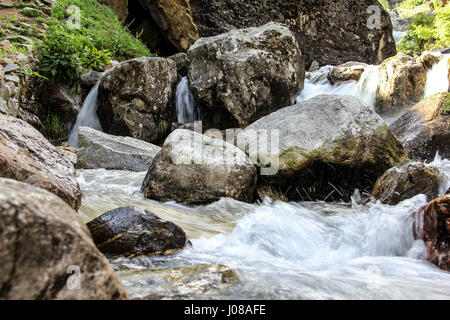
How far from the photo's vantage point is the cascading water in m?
9.27

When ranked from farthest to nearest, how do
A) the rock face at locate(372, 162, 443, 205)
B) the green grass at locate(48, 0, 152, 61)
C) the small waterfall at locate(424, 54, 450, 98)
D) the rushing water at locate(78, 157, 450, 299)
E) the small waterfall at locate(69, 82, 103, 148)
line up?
the green grass at locate(48, 0, 152, 61) → the small waterfall at locate(69, 82, 103, 148) → the small waterfall at locate(424, 54, 450, 98) → the rock face at locate(372, 162, 443, 205) → the rushing water at locate(78, 157, 450, 299)

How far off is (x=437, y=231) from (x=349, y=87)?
8038 mm

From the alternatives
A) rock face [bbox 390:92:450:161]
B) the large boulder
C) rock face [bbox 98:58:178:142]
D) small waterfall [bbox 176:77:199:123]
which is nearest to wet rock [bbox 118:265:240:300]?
rock face [bbox 390:92:450:161]

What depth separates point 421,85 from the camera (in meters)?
8.38

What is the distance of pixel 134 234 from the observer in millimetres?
2611

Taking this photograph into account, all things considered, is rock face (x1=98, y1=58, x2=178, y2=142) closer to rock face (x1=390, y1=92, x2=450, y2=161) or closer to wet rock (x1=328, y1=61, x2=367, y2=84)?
rock face (x1=390, y1=92, x2=450, y2=161)

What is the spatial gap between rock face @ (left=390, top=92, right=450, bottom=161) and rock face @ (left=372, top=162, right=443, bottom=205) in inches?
73.7

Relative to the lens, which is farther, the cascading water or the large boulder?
the cascading water

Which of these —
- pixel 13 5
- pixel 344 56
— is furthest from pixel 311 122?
pixel 344 56

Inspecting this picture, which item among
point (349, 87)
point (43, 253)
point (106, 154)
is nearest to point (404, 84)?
point (349, 87)

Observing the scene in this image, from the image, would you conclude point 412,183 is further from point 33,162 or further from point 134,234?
point 33,162

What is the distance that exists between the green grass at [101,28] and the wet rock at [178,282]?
9.32 meters
